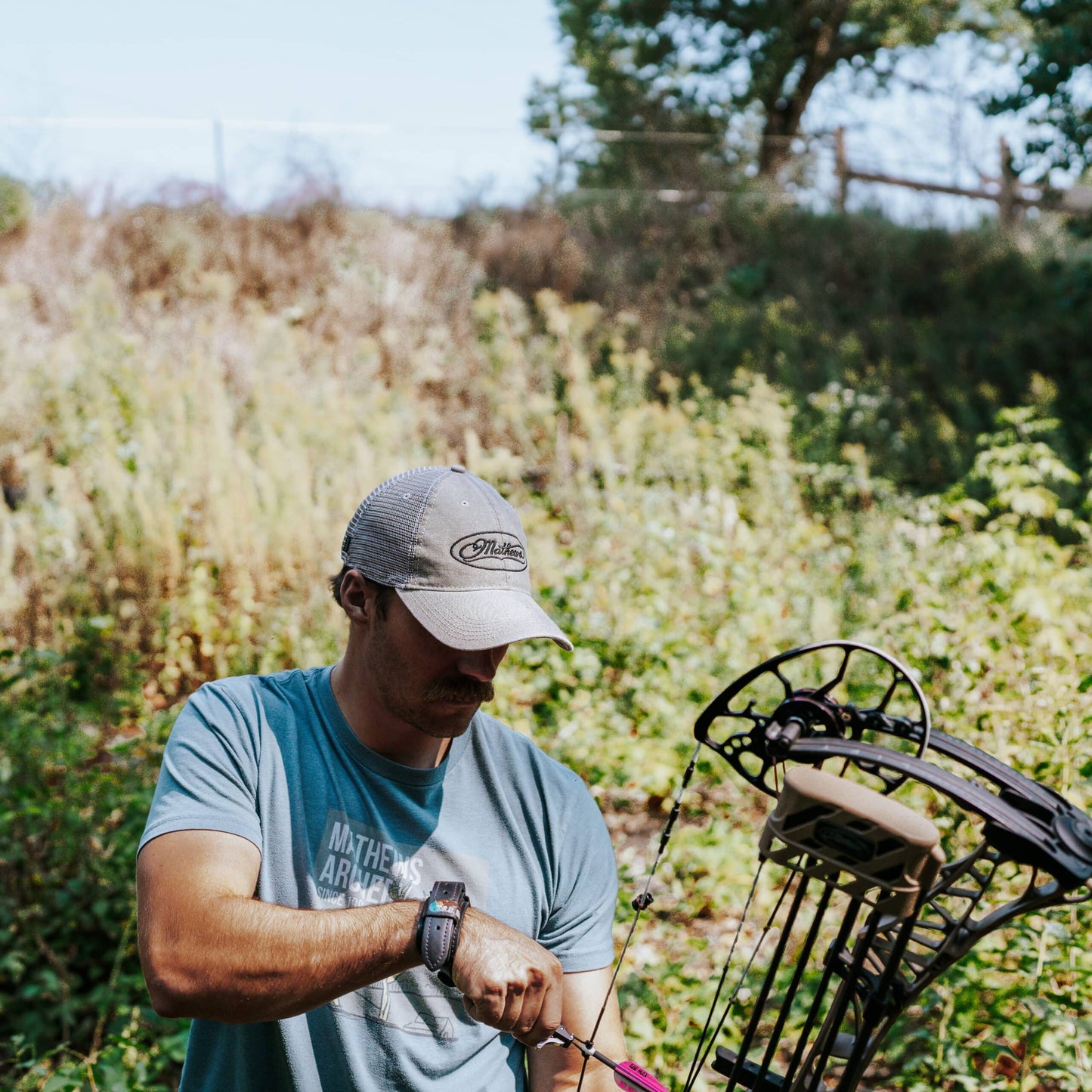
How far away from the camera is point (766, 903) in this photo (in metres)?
3.53

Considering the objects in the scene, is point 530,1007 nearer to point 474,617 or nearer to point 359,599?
point 474,617

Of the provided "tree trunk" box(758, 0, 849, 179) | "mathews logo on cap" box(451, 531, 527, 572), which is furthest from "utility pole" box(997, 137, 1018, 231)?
"mathews logo on cap" box(451, 531, 527, 572)

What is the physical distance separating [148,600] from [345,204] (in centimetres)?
709

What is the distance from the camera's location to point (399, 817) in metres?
1.88

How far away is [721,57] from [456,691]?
17.2 m

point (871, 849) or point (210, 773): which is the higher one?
point (871, 849)

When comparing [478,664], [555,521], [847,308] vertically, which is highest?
[847,308]

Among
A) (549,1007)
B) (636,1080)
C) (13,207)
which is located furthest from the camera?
(13,207)

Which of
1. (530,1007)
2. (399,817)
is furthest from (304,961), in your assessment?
(399,817)

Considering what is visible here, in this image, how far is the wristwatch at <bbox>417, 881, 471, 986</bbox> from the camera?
142cm

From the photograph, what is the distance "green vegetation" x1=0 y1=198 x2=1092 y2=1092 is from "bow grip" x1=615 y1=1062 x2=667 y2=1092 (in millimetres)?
1395

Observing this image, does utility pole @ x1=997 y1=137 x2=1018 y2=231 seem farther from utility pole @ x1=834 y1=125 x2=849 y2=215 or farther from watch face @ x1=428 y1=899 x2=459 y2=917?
watch face @ x1=428 y1=899 x2=459 y2=917

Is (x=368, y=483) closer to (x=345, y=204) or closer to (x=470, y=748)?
(x=470, y=748)

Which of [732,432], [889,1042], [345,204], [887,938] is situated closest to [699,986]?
[889,1042]
